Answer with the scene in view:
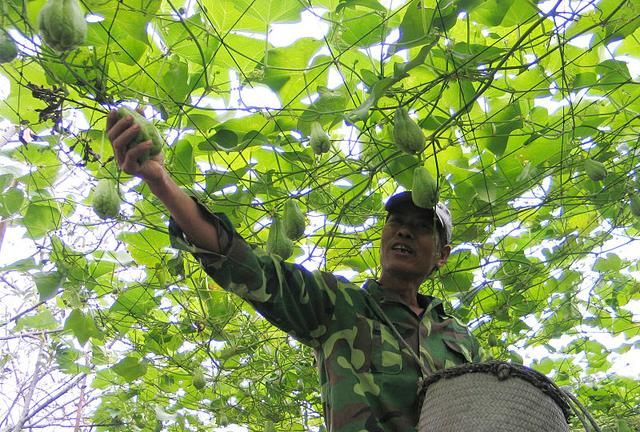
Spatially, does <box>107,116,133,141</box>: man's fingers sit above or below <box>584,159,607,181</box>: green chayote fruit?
below

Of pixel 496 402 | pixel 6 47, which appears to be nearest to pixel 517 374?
pixel 496 402

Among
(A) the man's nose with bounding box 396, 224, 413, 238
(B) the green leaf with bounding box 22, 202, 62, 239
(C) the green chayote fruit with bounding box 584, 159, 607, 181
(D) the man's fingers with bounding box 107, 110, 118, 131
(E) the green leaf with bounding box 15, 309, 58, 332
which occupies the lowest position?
(D) the man's fingers with bounding box 107, 110, 118, 131

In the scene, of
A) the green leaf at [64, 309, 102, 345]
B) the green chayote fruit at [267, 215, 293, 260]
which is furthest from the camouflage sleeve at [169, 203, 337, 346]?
the green leaf at [64, 309, 102, 345]

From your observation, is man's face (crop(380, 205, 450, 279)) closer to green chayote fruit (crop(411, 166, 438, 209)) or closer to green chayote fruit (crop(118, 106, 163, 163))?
green chayote fruit (crop(411, 166, 438, 209))

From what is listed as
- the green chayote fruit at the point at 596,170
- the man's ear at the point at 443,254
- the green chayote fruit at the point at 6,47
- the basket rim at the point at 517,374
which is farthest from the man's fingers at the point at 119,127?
the green chayote fruit at the point at 596,170

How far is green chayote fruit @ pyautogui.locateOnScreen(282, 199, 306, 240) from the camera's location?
5.42ft

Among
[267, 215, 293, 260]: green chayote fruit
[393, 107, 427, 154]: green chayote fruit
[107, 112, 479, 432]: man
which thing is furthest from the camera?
[267, 215, 293, 260]: green chayote fruit

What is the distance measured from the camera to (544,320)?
121 inches

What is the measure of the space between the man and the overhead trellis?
9.7 inches

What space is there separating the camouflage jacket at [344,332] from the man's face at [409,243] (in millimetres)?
97

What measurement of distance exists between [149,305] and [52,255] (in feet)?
1.67

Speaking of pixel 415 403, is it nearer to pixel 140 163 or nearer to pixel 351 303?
pixel 351 303

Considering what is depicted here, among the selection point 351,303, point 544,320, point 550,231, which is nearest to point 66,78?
point 351,303

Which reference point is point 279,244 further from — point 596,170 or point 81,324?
point 81,324
